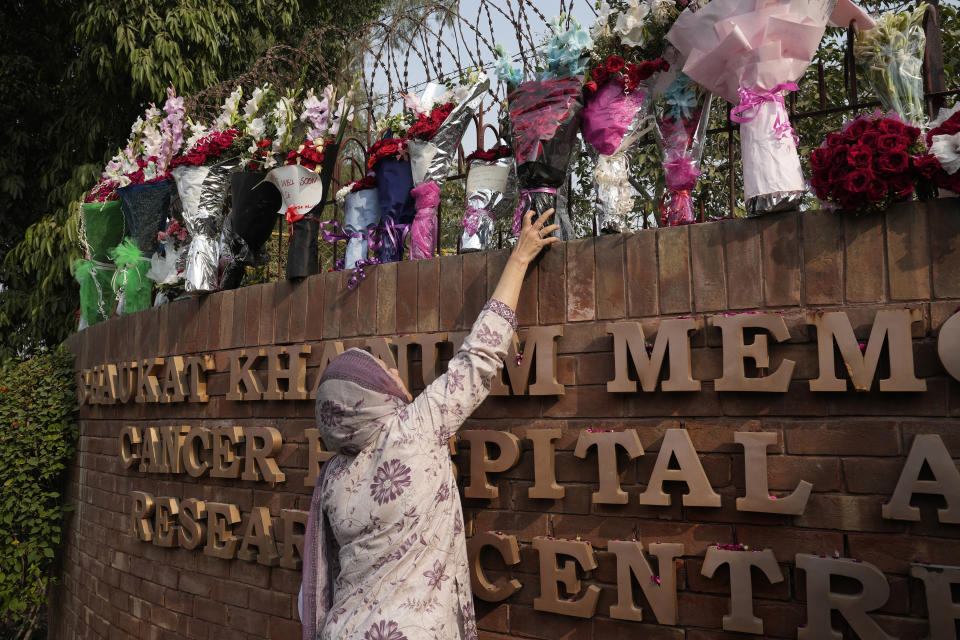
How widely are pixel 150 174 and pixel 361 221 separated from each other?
1.76 m

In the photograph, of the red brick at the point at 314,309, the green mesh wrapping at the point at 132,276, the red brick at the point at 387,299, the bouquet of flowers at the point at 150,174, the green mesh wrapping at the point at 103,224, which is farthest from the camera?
the green mesh wrapping at the point at 103,224

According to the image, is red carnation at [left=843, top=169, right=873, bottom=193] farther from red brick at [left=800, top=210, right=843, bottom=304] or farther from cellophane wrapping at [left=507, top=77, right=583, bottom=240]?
cellophane wrapping at [left=507, top=77, right=583, bottom=240]

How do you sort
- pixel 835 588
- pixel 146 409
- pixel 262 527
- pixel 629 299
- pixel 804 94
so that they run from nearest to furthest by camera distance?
pixel 835 588, pixel 629 299, pixel 262 527, pixel 146 409, pixel 804 94

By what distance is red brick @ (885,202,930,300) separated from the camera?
76.0 inches

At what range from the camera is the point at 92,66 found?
7.61m

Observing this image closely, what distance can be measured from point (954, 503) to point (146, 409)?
146 inches

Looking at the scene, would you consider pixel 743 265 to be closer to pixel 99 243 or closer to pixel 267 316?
pixel 267 316

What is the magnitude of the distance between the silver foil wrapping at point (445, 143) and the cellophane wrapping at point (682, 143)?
0.75m

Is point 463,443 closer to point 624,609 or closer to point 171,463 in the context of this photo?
point 624,609

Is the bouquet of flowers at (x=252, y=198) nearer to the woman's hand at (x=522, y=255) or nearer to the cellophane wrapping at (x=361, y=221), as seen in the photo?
the cellophane wrapping at (x=361, y=221)

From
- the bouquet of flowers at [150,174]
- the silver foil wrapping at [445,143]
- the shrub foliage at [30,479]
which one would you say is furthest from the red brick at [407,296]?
the shrub foliage at [30,479]

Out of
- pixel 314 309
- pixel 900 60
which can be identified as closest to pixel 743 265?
pixel 900 60

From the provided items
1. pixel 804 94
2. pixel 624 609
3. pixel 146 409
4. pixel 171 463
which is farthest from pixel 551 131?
pixel 804 94

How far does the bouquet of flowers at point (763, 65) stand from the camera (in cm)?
211
